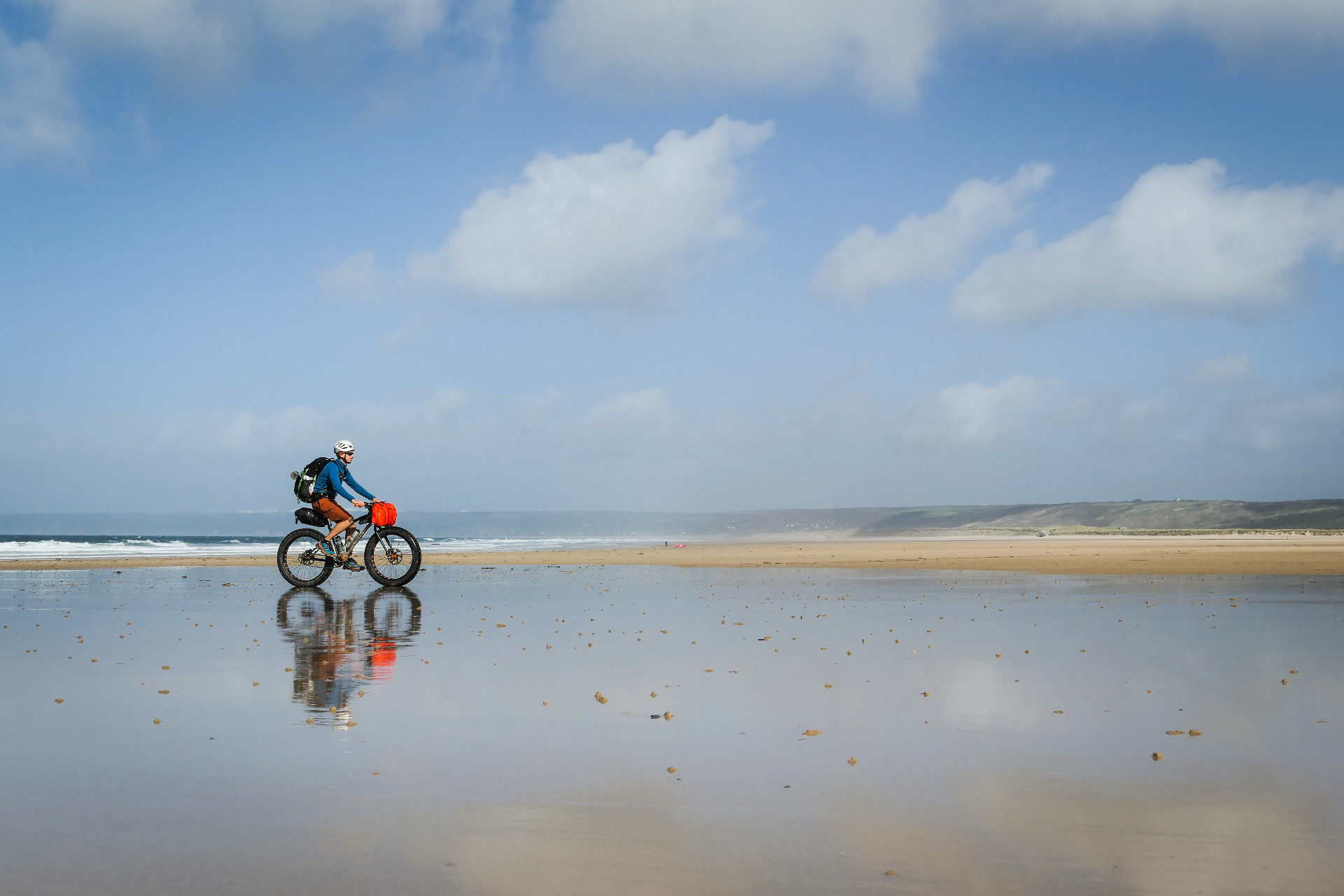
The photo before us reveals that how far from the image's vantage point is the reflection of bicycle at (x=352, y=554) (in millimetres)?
20656

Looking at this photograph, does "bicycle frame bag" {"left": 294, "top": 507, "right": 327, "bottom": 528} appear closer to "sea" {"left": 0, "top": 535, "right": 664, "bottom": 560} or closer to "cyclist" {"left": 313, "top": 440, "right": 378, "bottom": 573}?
"cyclist" {"left": 313, "top": 440, "right": 378, "bottom": 573}

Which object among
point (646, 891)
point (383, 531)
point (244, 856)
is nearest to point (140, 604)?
point (383, 531)

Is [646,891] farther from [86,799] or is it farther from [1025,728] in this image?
[1025,728]

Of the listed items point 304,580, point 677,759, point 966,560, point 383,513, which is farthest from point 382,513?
point 966,560

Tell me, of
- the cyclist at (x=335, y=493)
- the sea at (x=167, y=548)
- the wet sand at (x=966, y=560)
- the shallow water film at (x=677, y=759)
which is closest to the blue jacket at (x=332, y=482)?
the cyclist at (x=335, y=493)

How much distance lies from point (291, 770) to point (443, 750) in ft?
3.13

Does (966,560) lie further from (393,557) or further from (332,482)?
(332,482)

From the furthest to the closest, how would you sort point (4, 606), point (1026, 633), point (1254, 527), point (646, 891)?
point (1254, 527) → point (4, 606) → point (1026, 633) → point (646, 891)

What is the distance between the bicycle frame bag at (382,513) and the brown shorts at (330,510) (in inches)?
25.7

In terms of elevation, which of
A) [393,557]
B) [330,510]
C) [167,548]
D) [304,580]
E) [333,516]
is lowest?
[167,548]

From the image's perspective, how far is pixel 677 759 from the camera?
6.19 m

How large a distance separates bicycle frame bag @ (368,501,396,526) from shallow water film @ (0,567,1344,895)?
687cm

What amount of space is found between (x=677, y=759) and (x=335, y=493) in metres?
16.1

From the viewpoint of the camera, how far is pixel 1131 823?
4.82 metres
